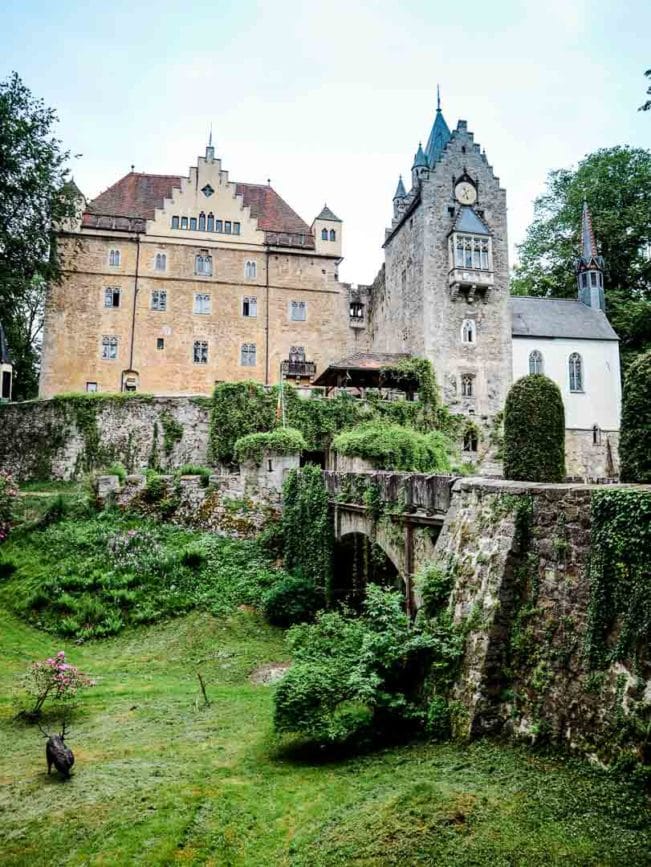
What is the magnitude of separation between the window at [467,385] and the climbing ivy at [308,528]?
15.5 meters

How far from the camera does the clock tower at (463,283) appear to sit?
31.4 m

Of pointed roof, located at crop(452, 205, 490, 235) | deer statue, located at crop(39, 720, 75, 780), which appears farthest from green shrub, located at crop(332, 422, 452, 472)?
deer statue, located at crop(39, 720, 75, 780)

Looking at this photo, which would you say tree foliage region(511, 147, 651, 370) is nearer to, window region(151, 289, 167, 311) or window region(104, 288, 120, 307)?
window region(151, 289, 167, 311)

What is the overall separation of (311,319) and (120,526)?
22.0 meters

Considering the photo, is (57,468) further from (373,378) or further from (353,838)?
(353,838)

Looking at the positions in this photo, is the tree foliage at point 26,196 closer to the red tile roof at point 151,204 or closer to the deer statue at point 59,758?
the red tile roof at point 151,204

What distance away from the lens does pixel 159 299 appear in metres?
36.4

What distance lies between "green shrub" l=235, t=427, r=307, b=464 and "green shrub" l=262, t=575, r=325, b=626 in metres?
6.66

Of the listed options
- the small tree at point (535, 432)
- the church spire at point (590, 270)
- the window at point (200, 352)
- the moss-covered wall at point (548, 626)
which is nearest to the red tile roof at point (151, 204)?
the window at point (200, 352)

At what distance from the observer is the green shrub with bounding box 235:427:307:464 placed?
21406 millimetres

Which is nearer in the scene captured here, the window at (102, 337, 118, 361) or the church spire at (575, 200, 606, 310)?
the window at (102, 337, 118, 361)

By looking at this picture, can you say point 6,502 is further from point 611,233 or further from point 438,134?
point 611,233

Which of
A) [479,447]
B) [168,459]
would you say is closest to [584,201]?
[479,447]

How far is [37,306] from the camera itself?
4122 centimetres
